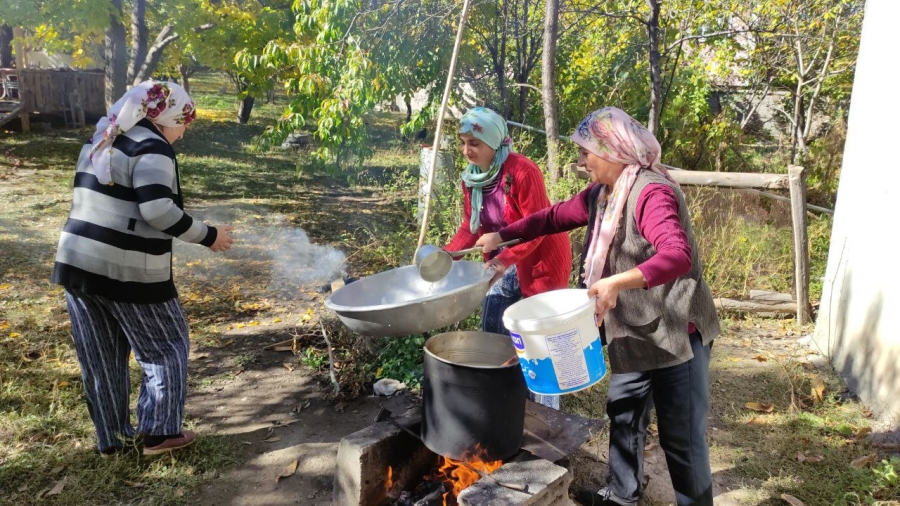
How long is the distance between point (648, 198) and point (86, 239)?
253 centimetres

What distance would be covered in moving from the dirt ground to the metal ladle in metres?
1.04

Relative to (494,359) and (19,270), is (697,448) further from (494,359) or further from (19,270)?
(19,270)

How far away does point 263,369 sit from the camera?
177 inches

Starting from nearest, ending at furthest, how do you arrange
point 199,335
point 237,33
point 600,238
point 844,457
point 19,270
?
point 600,238, point 844,457, point 199,335, point 19,270, point 237,33

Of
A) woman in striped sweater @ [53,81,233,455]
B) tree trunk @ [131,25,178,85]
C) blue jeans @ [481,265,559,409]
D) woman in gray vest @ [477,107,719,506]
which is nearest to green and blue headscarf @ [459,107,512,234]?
blue jeans @ [481,265,559,409]

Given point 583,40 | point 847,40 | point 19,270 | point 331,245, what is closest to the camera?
point 19,270

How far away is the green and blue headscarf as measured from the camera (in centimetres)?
309

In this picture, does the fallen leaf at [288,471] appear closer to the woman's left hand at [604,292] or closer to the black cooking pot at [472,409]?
the black cooking pot at [472,409]

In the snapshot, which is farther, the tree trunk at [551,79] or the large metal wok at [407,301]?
the tree trunk at [551,79]

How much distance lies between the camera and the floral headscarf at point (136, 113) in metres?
2.81

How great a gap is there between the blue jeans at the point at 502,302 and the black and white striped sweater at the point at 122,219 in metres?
1.61

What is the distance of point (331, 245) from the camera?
7879 mm

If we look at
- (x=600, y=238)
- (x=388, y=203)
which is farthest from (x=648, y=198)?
(x=388, y=203)

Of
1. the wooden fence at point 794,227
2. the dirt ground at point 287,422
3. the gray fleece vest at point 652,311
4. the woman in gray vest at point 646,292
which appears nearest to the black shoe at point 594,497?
the dirt ground at point 287,422
